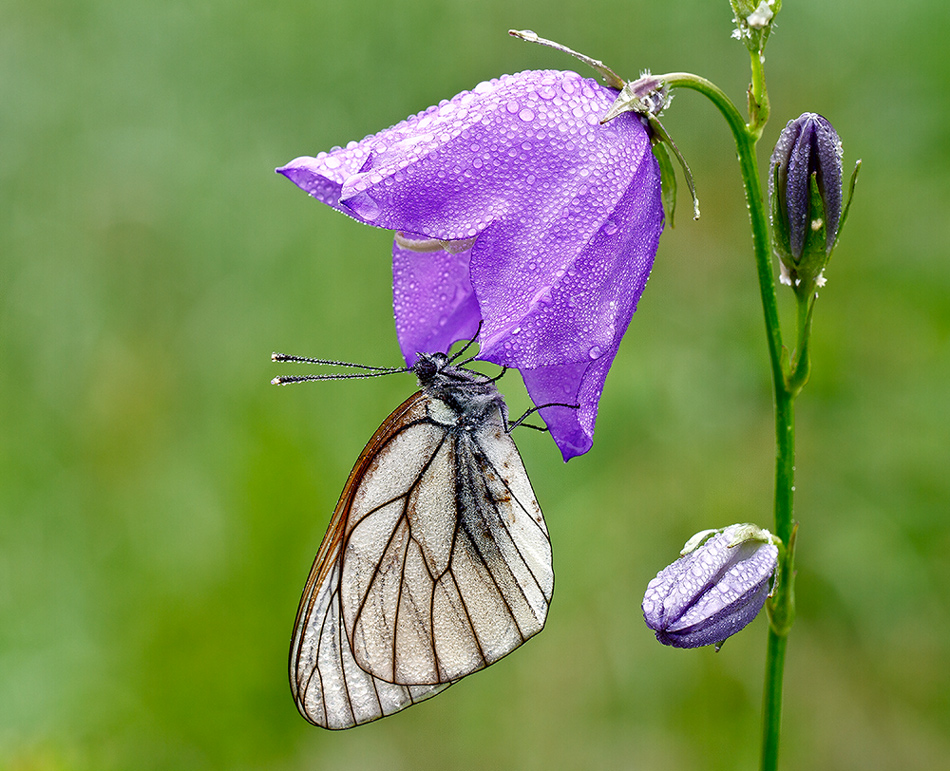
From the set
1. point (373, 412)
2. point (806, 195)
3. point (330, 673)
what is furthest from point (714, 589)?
point (373, 412)

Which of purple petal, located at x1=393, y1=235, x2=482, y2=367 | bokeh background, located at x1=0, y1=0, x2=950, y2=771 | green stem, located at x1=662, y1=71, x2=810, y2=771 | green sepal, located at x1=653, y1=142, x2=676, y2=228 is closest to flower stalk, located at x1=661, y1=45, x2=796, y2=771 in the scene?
green stem, located at x1=662, y1=71, x2=810, y2=771

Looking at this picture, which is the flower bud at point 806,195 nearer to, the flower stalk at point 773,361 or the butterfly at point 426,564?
the flower stalk at point 773,361

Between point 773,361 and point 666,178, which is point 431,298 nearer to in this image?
point 666,178

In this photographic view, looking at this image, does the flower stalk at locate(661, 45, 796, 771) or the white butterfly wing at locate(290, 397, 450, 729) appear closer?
the flower stalk at locate(661, 45, 796, 771)

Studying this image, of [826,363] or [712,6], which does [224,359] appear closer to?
[826,363]

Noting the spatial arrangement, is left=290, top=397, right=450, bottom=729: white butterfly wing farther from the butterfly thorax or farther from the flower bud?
the flower bud

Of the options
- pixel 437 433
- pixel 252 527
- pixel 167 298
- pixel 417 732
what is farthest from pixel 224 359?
pixel 437 433
